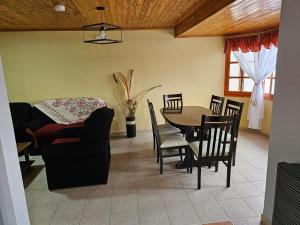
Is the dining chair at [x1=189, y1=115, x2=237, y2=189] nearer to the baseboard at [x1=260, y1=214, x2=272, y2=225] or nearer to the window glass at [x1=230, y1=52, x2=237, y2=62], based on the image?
the baseboard at [x1=260, y1=214, x2=272, y2=225]

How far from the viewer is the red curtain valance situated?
3734 mm

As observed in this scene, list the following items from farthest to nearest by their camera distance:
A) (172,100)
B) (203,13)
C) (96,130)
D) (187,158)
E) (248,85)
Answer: (248,85)
(172,100)
(187,158)
(203,13)
(96,130)

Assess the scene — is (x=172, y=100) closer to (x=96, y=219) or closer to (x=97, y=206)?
(x=97, y=206)

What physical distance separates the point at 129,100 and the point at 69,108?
123 centimetres

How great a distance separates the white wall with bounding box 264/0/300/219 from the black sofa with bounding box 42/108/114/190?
1.82 meters

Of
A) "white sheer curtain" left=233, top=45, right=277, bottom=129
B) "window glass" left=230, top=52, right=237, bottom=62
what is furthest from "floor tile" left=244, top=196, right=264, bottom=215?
"window glass" left=230, top=52, right=237, bottom=62

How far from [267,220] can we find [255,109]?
2889mm

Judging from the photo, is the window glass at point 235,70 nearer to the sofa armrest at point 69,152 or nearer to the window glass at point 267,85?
the window glass at point 267,85

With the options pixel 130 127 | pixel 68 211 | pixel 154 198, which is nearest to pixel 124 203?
pixel 154 198

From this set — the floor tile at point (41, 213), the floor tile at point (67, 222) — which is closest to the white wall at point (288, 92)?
the floor tile at point (67, 222)

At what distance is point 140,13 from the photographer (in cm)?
317

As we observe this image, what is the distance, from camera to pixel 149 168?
3125 millimetres

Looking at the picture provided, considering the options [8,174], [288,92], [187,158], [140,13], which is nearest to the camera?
[8,174]

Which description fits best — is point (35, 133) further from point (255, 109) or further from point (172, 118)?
point (255, 109)
